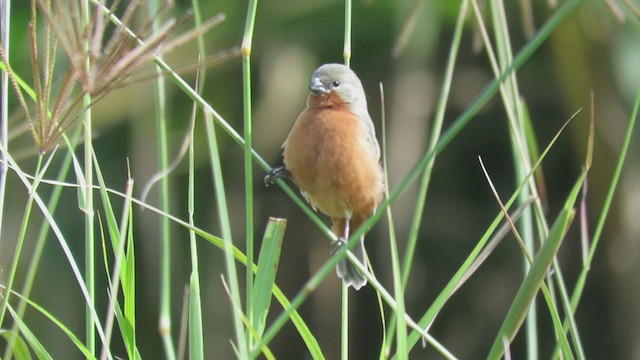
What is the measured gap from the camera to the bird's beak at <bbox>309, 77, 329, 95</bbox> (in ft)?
9.78

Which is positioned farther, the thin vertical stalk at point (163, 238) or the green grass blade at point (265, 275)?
the green grass blade at point (265, 275)

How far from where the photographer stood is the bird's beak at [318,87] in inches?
117

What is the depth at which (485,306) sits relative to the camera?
180 inches

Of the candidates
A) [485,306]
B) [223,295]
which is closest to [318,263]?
[223,295]

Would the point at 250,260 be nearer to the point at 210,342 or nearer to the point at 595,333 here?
the point at 210,342

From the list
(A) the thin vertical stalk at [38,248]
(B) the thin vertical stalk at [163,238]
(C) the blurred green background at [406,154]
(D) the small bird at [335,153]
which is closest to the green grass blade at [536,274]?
(B) the thin vertical stalk at [163,238]

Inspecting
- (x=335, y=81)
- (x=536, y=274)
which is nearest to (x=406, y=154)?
(x=335, y=81)

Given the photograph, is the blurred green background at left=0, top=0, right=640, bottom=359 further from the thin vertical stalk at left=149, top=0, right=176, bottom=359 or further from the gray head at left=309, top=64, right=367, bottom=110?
the thin vertical stalk at left=149, top=0, right=176, bottom=359

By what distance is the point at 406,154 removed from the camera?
4.18m

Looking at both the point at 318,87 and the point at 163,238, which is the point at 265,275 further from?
the point at 318,87

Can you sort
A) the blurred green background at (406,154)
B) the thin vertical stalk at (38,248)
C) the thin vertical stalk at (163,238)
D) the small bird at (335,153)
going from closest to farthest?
the thin vertical stalk at (163,238), the thin vertical stalk at (38,248), the small bird at (335,153), the blurred green background at (406,154)

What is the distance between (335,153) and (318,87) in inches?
8.8

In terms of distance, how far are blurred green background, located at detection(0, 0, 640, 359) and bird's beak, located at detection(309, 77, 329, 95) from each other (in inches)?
46.4

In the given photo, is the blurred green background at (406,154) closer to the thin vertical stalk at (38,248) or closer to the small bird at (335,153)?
the small bird at (335,153)
